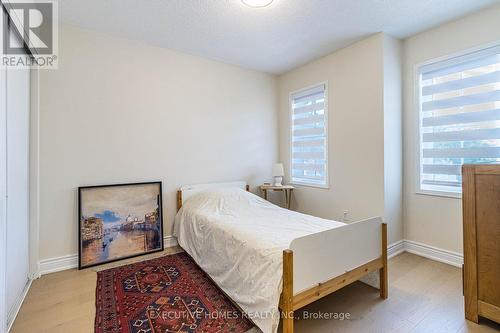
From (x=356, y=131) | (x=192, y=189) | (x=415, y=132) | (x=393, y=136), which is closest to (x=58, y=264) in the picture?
(x=192, y=189)

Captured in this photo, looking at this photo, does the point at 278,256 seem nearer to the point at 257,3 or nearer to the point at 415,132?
the point at 257,3

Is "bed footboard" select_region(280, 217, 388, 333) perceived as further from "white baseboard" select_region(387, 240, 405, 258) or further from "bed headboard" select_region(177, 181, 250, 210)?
"bed headboard" select_region(177, 181, 250, 210)

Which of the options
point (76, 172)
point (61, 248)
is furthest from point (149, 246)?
point (76, 172)

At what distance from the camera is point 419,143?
2.91 meters

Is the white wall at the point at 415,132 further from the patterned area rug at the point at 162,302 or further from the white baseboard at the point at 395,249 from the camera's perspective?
the patterned area rug at the point at 162,302

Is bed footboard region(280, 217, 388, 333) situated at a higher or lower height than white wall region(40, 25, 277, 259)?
lower

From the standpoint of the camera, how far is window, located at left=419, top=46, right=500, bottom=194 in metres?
2.41

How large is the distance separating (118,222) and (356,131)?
3.10 metres

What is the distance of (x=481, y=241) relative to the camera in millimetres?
1738

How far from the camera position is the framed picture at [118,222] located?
2623 millimetres

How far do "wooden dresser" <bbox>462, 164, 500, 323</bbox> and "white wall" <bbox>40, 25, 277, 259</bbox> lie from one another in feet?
8.78

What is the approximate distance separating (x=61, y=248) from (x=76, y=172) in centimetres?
82

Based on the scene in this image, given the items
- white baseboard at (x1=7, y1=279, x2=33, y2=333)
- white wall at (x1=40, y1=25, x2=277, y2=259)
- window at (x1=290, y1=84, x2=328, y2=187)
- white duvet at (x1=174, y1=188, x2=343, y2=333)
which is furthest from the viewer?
window at (x1=290, y1=84, x2=328, y2=187)

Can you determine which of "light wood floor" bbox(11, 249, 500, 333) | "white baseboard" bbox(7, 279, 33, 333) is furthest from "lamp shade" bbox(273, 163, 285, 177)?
"white baseboard" bbox(7, 279, 33, 333)
